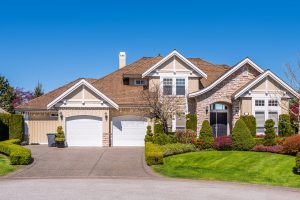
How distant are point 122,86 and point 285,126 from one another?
14026 mm

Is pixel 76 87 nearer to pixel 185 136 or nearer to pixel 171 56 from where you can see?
pixel 171 56

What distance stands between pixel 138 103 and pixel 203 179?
49.1 ft

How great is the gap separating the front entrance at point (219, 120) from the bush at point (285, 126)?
4474 millimetres

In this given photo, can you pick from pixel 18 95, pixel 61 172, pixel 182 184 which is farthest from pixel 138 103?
pixel 18 95

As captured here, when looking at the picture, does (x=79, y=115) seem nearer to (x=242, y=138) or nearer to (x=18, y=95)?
(x=242, y=138)

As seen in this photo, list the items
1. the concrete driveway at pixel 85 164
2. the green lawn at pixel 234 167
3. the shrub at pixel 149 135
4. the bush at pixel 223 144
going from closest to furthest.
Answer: the green lawn at pixel 234 167 < the concrete driveway at pixel 85 164 < the bush at pixel 223 144 < the shrub at pixel 149 135

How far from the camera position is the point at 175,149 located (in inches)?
978

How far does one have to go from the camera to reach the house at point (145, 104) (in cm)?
3105

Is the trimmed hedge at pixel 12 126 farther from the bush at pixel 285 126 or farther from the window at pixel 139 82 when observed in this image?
the bush at pixel 285 126

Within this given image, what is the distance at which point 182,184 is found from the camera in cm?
1667

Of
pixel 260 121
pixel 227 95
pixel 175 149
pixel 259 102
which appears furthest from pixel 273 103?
pixel 175 149

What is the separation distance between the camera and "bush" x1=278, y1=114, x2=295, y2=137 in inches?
1187

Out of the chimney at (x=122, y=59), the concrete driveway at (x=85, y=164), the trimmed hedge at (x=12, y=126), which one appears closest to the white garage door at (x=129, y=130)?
the concrete driveway at (x=85, y=164)

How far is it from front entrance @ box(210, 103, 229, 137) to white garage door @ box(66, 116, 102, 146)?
943cm
